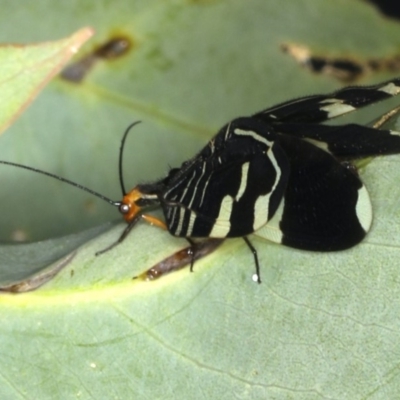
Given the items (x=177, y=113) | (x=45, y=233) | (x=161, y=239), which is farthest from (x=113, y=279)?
(x=177, y=113)

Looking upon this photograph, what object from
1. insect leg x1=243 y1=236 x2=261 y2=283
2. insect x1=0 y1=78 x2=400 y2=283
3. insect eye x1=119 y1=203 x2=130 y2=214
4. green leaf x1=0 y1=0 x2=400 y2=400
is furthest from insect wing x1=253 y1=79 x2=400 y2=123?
insect eye x1=119 y1=203 x2=130 y2=214

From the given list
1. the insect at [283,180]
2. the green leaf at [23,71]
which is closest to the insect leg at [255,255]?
the insect at [283,180]

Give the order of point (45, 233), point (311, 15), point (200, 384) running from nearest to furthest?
point (200, 384) → point (45, 233) → point (311, 15)

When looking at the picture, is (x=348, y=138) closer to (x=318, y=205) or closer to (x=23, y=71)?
(x=318, y=205)

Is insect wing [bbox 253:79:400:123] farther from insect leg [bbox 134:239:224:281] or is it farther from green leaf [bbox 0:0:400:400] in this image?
insect leg [bbox 134:239:224:281]

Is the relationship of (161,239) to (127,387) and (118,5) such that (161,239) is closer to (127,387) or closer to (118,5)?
(127,387)

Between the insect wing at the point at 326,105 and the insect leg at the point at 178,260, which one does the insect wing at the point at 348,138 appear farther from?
the insect leg at the point at 178,260

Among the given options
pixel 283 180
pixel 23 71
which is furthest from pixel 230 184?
pixel 23 71

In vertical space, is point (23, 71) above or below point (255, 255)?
above
